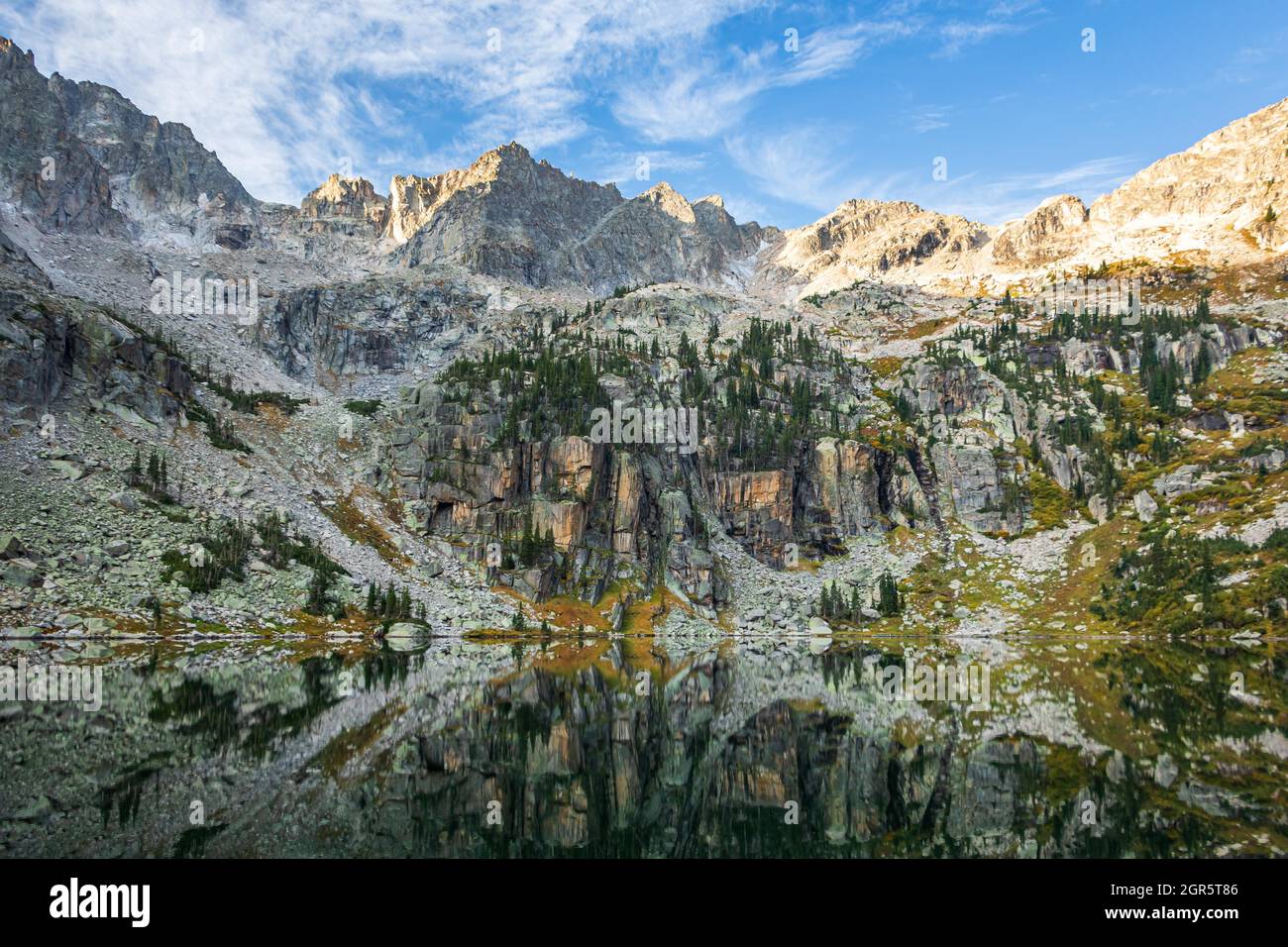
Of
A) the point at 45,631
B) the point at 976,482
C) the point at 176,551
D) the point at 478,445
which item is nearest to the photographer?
the point at 45,631

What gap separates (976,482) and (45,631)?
15832 centimetres

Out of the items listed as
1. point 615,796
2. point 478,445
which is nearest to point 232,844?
point 615,796

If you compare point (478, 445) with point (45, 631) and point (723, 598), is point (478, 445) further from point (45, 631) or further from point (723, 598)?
point (45, 631)

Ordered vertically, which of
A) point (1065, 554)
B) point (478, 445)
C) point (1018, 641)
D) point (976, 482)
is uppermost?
point (478, 445)

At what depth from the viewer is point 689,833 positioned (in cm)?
1845

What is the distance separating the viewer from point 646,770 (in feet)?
82.5

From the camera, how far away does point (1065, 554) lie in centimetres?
13325

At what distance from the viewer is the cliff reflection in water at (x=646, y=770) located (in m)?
16.9

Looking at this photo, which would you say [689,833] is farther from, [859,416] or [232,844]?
[859,416]

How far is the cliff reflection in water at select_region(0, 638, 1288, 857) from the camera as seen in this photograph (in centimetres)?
1694
